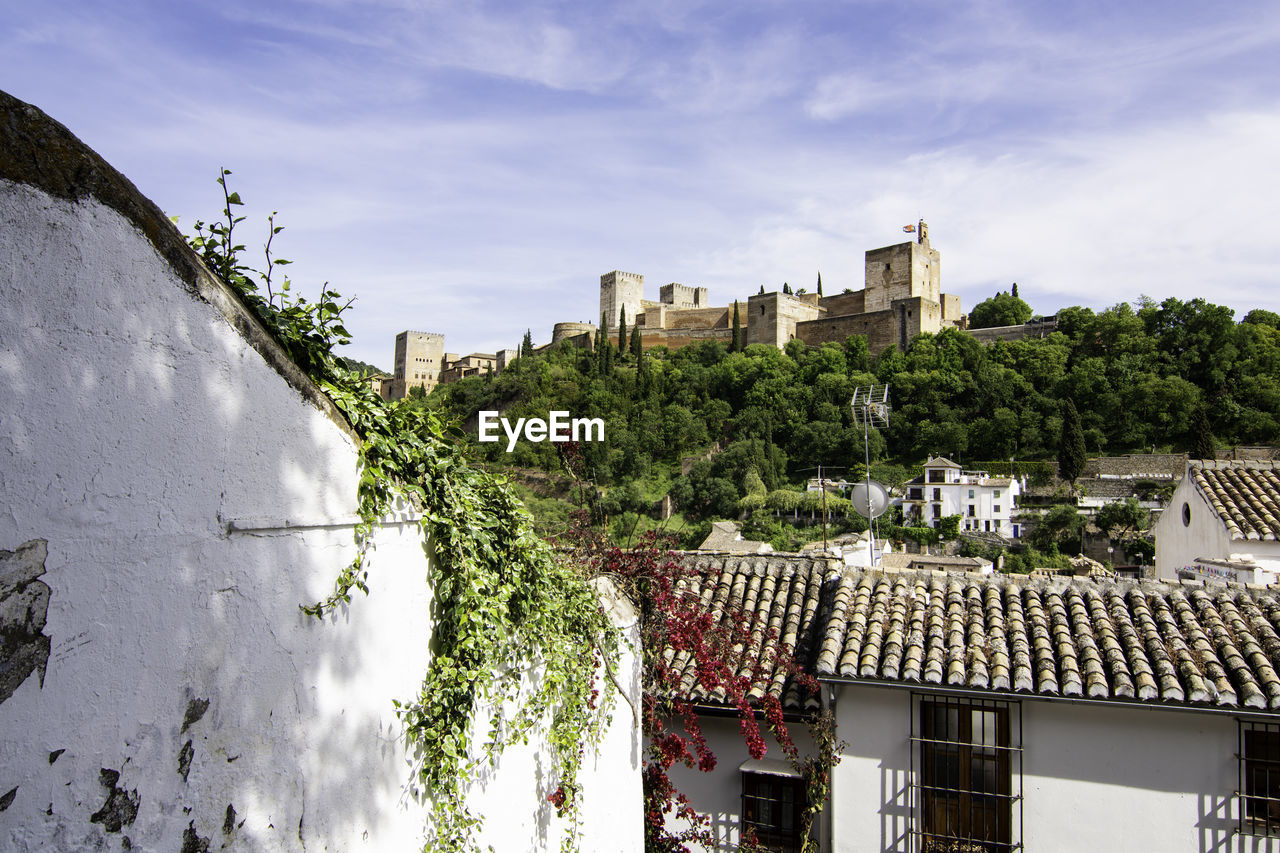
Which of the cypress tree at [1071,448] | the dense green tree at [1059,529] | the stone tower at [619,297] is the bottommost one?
the dense green tree at [1059,529]

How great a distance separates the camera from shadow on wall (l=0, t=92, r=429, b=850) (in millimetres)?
1663

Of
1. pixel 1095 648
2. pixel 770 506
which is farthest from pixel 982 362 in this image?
pixel 1095 648

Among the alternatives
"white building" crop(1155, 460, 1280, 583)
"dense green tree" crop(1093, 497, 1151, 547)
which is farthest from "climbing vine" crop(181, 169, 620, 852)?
"dense green tree" crop(1093, 497, 1151, 547)

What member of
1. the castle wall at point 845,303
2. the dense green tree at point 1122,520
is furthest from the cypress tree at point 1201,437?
the castle wall at point 845,303

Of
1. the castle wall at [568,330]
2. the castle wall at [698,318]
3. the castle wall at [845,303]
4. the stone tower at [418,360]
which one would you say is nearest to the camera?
the castle wall at [845,303]

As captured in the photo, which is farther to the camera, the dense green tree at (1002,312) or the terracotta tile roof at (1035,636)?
the dense green tree at (1002,312)

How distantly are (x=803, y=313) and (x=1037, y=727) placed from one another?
2461 inches

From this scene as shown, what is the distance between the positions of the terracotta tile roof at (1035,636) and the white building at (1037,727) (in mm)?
15

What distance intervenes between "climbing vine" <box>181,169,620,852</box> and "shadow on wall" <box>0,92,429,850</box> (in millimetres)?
228

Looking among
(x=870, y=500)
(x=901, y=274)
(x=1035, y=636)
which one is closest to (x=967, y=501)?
(x=901, y=274)

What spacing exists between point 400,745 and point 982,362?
57.0m

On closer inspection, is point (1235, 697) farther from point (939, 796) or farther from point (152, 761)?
point (152, 761)

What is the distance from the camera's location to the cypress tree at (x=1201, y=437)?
41688 millimetres

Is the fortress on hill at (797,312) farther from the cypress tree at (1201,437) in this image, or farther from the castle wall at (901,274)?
the cypress tree at (1201,437)
